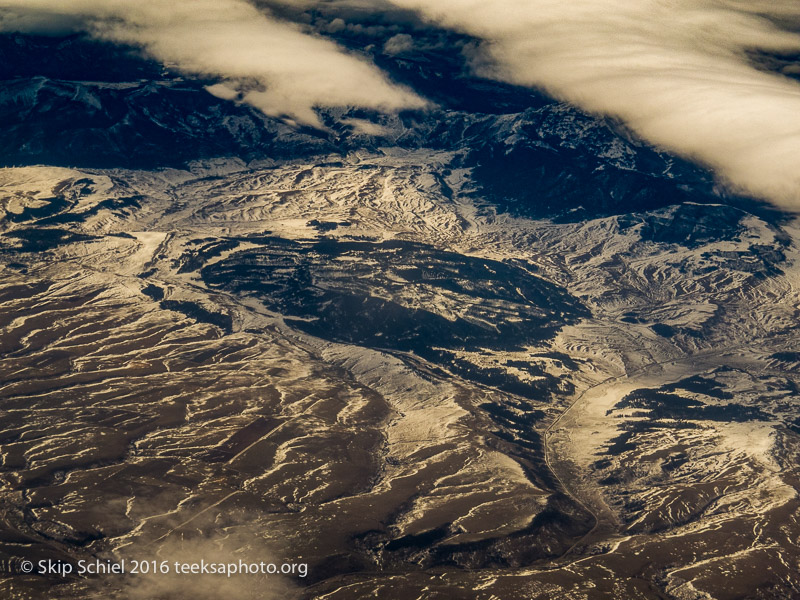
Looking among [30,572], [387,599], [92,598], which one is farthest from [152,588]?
[387,599]

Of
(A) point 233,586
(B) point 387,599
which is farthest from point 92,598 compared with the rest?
(B) point 387,599

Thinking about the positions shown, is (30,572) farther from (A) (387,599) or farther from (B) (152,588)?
(A) (387,599)

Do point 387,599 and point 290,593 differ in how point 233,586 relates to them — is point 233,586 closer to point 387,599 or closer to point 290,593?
point 290,593

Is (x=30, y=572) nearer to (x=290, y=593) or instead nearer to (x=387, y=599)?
(x=290, y=593)

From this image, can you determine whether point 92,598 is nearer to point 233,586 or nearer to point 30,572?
point 30,572

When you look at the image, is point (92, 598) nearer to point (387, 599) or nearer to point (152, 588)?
point (152, 588)

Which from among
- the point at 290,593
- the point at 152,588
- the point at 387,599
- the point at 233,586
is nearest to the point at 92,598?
the point at 152,588
